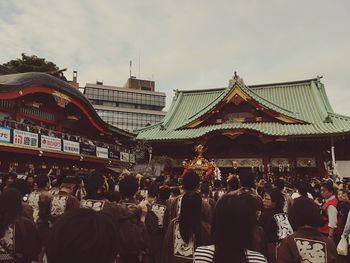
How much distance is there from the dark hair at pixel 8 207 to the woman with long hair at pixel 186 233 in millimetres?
1776

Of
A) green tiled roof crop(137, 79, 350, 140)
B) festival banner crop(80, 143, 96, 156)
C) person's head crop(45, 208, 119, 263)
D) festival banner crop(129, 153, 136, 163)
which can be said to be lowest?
person's head crop(45, 208, 119, 263)

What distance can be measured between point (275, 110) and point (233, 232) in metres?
20.7

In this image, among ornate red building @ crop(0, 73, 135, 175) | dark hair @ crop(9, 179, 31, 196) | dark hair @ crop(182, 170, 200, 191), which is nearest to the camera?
dark hair @ crop(182, 170, 200, 191)

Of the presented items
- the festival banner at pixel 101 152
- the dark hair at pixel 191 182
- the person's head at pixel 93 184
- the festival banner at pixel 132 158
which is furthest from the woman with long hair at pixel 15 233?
the festival banner at pixel 132 158

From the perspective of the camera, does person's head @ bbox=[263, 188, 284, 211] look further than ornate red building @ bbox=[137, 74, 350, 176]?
No

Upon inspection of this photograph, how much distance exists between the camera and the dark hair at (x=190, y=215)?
375 centimetres

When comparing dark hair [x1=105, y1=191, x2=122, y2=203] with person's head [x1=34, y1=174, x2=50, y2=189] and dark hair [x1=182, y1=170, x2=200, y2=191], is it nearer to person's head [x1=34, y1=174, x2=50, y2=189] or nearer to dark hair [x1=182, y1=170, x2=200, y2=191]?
dark hair [x1=182, y1=170, x2=200, y2=191]

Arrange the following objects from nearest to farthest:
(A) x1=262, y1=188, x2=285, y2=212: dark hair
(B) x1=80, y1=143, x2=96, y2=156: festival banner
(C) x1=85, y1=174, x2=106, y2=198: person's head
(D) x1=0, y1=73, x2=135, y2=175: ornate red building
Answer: (C) x1=85, y1=174, x2=106, y2=198: person's head
(A) x1=262, y1=188, x2=285, y2=212: dark hair
(D) x1=0, y1=73, x2=135, y2=175: ornate red building
(B) x1=80, y1=143, x2=96, y2=156: festival banner

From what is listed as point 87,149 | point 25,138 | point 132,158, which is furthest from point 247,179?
point 132,158

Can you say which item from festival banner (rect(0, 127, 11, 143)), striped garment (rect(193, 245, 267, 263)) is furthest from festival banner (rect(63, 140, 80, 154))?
striped garment (rect(193, 245, 267, 263))

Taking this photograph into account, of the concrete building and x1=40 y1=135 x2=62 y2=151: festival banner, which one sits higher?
the concrete building

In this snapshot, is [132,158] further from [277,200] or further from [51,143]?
[277,200]

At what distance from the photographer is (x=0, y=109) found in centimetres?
1587

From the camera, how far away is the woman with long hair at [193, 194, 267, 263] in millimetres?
2254
